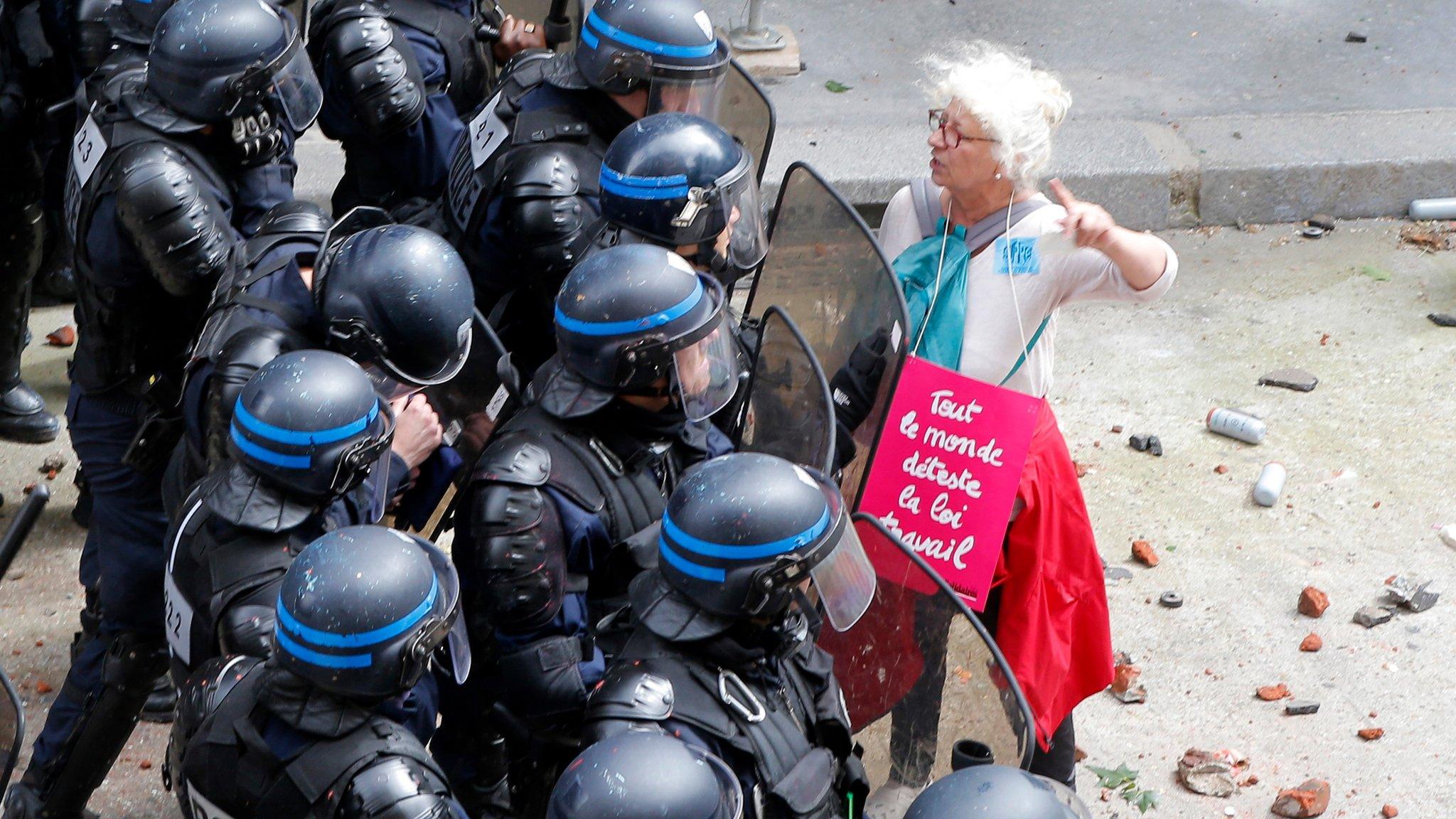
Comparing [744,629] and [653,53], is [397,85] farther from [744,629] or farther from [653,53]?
[744,629]

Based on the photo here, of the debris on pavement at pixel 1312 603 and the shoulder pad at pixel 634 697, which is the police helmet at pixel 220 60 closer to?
the shoulder pad at pixel 634 697

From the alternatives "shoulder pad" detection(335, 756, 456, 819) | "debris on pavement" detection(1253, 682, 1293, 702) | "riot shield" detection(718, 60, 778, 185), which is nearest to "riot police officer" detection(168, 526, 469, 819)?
"shoulder pad" detection(335, 756, 456, 819)

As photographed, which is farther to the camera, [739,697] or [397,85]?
[397,85]

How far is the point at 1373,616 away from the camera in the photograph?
4.54 meters

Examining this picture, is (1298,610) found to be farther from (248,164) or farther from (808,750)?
(248,164)

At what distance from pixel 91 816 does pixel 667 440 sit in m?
1.83

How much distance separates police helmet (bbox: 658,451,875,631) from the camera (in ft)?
7.61

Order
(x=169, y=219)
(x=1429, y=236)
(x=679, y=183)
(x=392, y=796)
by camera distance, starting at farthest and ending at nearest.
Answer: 1. (x=1429, y=236)
2. (x=169, y=219)
3. (x=679, y=183)
4. (x=392, y=796)

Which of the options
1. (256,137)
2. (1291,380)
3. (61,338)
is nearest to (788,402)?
(256,137)

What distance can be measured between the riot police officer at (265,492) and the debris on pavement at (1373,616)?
3256mm

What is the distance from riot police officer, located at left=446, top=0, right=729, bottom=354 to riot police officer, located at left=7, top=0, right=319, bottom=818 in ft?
1.50

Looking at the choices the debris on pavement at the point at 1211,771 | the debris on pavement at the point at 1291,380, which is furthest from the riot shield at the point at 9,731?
the debris on pavement at the point at 1291,380

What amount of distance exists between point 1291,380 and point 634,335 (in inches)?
152

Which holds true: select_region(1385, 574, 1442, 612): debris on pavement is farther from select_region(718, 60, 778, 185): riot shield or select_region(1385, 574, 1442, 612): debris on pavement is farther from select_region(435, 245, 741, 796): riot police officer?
select_region(435, 245, 741, 796): riot police officer
